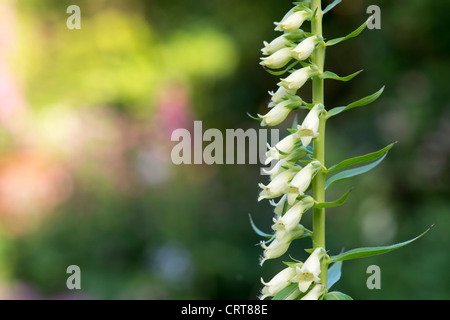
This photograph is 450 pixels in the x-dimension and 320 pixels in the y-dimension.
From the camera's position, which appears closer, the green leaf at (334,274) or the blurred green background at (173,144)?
the green leaf at (334,274)

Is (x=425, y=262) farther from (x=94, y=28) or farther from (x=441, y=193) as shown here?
(x=94, y=28)

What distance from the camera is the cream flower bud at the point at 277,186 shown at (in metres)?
1.15

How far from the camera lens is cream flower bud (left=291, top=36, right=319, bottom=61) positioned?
3.59ft

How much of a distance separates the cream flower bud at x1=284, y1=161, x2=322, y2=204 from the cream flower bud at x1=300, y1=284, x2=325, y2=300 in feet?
0.59

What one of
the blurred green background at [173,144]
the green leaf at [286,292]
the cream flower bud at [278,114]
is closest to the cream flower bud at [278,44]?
the cream flower bud at [278,114]

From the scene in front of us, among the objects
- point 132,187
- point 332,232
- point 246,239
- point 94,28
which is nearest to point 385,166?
point 332,232

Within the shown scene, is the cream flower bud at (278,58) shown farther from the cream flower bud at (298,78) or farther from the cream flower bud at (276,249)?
the cream flower bud at (276,249)

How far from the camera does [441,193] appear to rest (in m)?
5.31

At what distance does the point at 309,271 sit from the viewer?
104cm

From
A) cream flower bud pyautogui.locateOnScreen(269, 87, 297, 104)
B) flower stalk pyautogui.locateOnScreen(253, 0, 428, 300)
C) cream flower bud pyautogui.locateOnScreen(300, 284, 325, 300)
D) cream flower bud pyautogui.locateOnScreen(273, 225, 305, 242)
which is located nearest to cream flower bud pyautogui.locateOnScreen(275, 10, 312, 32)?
flower stalk pyautogui.locateOnScreen(253, 0, 428, 300)

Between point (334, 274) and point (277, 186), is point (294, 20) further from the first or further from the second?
point (334, 274)

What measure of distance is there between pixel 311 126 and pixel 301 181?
0.11m

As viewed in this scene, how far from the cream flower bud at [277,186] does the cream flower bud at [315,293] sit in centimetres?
21

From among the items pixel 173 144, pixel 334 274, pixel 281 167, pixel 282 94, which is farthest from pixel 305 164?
pixel 173 144
